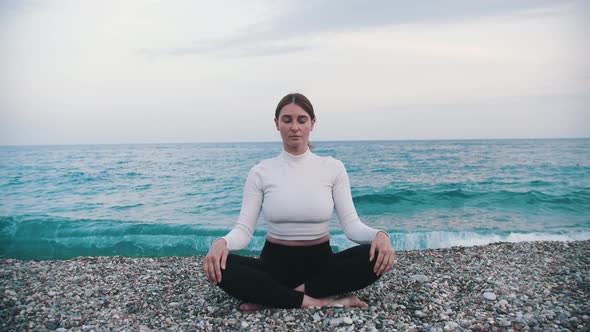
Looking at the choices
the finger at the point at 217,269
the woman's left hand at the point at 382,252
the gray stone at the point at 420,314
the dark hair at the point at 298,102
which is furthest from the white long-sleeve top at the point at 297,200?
the gray stone at the point at 420,314

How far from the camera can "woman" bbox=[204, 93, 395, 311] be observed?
4.00 m

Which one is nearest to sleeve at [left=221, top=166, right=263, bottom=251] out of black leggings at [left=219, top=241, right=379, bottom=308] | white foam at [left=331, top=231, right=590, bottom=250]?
black leggings at [left=219, top=241, right=379, bottom=308]

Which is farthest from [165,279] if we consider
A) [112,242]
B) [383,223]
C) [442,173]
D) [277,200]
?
[442,173]

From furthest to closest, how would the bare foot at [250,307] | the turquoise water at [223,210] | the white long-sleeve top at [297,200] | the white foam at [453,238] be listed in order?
1. the turquoise water at [223,210]
2. the white foam at [453,238]
3. the bare foot at [250,307]
4. the white long-sleeve top at [297,200]

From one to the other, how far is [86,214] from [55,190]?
28.4ft

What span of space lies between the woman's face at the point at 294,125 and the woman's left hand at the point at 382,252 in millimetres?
1376

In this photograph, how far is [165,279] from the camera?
5.85m

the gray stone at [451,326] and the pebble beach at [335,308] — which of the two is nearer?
the gray stone at [451,326]

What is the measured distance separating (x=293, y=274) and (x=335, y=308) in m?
0.62

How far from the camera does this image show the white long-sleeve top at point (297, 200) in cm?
405

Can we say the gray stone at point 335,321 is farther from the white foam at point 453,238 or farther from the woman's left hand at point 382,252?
the white foam at point 453,238

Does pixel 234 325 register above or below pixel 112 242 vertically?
above

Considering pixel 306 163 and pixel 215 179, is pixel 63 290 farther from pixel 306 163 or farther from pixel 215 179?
pixel 215 179

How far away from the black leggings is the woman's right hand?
15cm
